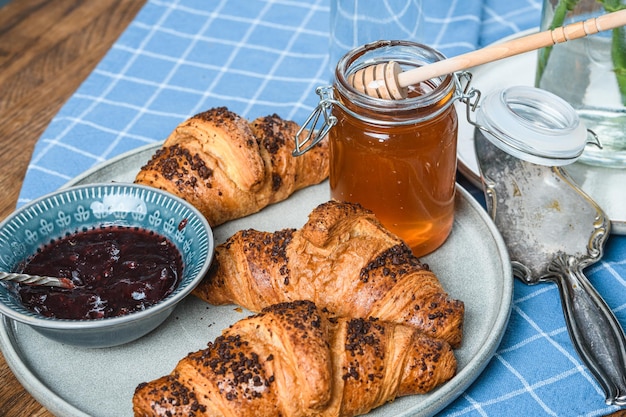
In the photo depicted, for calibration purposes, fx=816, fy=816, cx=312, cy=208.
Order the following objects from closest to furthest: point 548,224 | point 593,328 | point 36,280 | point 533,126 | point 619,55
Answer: point 36,280
point 593,328
point 533,126
point 548,224
point 619,55

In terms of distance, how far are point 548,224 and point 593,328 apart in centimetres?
46

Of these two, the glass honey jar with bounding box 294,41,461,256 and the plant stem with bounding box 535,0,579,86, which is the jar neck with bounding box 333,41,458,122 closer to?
the glass honey jar with bounding box 294,41,461,256

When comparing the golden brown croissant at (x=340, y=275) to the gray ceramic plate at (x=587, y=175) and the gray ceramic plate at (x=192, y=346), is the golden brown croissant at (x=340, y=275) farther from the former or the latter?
the gray ceramic plate at (x=587, y=175)

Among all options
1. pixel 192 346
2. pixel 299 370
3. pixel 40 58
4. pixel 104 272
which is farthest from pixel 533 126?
pixel 40 58

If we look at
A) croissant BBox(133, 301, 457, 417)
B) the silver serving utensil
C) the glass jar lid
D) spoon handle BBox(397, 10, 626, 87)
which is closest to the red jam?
the silver serving utensil

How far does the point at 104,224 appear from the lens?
2.57 metres

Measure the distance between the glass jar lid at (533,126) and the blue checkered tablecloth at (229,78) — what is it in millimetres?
441

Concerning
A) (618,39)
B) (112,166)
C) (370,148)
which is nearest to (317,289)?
(370,148)

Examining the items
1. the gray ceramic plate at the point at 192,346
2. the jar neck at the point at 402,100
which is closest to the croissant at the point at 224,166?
the gray ceramic plate at the point at 192,346

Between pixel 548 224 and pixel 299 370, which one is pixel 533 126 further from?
pixel 299 370

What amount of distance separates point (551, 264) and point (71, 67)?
92.8 inches

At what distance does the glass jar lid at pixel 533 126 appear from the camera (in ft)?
8.15

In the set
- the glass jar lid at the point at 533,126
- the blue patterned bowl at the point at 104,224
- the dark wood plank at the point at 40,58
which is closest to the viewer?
the blue patterned bowl at the point at 104,224

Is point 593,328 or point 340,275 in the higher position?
point 340,275
